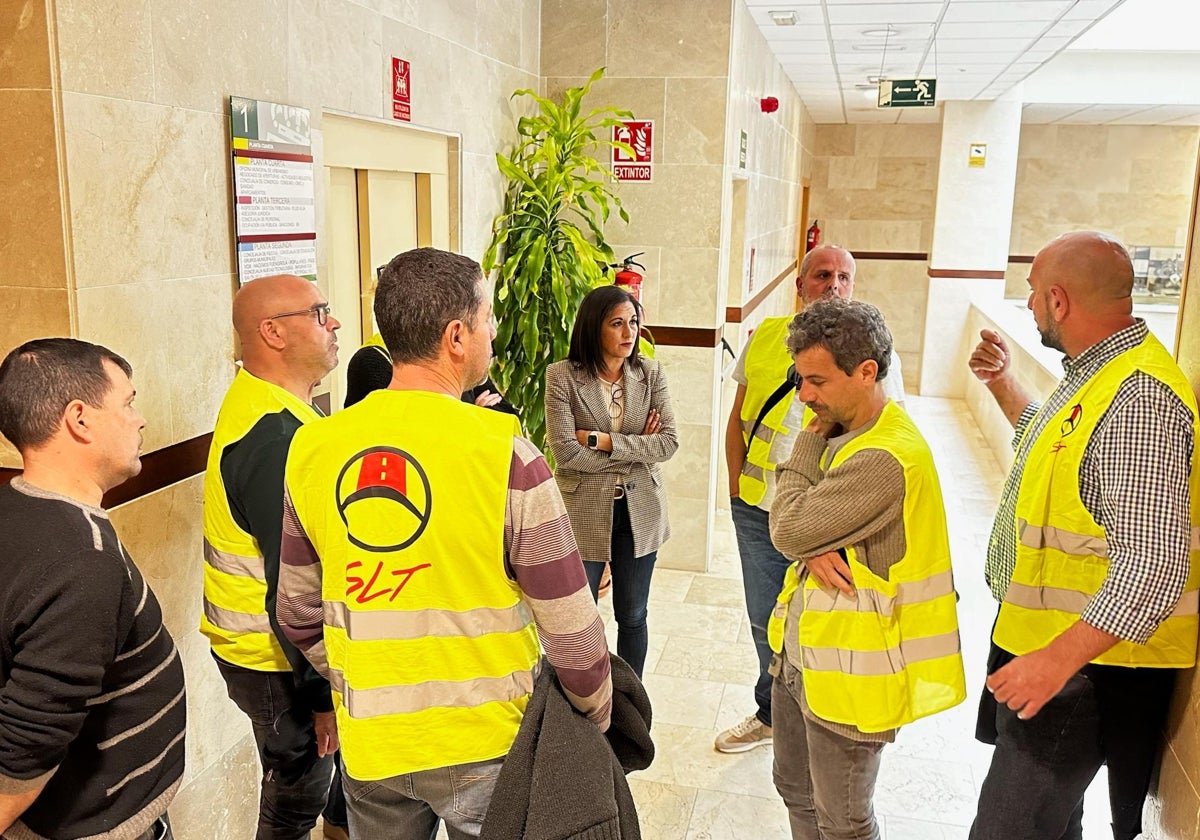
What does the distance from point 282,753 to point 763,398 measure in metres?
1.83

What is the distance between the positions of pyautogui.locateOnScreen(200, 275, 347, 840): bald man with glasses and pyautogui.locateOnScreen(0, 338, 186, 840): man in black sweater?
388 millimetres

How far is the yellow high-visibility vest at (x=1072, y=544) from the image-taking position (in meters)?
1.89

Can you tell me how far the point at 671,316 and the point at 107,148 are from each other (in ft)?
11.2

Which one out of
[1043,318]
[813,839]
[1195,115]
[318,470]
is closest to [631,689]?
[318,470]

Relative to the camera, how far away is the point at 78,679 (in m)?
1.52

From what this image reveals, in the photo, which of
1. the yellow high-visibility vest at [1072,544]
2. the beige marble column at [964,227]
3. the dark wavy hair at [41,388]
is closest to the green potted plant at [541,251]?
the yellow high-visibility vest at [1072,544]

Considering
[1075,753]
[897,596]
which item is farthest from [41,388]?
[1075,753]

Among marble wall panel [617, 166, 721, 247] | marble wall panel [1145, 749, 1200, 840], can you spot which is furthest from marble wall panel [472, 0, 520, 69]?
marble wall panel [1145, 749, 1200, 840]

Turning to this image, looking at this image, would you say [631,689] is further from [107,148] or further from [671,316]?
[671,316]

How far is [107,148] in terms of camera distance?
221 centimetres

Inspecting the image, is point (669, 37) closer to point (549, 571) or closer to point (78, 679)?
point (549, 571)

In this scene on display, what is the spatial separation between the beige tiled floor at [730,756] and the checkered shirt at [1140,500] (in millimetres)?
1637

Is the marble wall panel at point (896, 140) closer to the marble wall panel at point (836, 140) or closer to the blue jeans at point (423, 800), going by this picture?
the marble wall panel at point (836, 140)

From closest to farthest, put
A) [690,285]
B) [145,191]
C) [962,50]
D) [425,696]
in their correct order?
[425,696]
[145,191]
[690,285]
[962,50]
